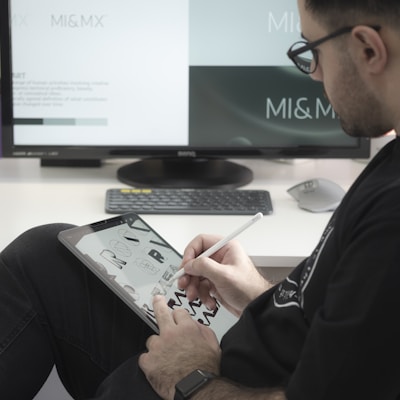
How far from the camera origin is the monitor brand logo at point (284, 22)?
1.67 metres

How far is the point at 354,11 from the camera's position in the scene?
853mm

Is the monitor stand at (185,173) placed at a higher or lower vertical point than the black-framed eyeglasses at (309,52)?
lower

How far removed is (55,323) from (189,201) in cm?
45

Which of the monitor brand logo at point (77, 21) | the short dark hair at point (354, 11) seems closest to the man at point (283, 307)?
the short dark hair at point (354, 11)

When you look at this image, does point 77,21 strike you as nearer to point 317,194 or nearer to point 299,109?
point 299,109

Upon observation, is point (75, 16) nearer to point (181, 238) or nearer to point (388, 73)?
point (181, 238)

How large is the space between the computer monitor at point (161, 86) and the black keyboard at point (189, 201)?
99mm

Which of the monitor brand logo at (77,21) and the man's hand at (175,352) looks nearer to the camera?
the man's hand at (175,352)

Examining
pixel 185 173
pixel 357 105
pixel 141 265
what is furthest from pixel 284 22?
pixel 357 105

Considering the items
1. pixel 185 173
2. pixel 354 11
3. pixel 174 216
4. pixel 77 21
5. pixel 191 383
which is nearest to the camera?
pixel 354 11

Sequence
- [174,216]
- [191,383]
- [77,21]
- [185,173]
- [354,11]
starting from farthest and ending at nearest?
[185,173] < [77,21] < [174,216] < [191,383] < [354,11]

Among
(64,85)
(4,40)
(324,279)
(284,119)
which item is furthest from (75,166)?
(324,279)

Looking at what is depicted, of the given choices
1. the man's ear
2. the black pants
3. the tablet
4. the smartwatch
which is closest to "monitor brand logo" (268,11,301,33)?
the tablet

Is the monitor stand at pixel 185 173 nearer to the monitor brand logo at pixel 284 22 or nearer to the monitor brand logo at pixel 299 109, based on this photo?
the monitor brand logo at pixel 299 109
